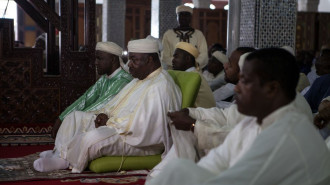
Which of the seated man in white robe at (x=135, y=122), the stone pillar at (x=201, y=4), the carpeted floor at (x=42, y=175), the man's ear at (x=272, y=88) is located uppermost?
the stone pillar at (x=201, y=4)

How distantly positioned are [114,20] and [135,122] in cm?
1065

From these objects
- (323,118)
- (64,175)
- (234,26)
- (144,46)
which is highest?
(234,26)

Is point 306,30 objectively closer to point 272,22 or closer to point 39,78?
point 272,22

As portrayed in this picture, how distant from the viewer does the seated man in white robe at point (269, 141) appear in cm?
213

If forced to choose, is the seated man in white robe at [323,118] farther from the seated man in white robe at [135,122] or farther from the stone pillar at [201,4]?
the stone pillar at [201,4]

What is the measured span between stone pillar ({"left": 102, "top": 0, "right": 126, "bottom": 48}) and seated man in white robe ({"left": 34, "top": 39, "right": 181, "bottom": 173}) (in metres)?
9.98

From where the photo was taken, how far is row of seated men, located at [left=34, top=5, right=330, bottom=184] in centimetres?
217

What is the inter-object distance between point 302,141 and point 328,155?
280 millimetres

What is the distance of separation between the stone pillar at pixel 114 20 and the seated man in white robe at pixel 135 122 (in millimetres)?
9978

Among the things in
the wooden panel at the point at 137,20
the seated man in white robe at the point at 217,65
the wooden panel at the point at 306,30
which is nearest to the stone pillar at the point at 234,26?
the seated man in white robe at the point at 217,65

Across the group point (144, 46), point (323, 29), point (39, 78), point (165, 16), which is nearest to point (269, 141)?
point (144, 46)

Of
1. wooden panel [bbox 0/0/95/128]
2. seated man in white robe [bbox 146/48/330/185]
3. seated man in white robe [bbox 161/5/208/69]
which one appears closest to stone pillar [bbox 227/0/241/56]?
seated man in white robe [bbox 161/5/208/69]

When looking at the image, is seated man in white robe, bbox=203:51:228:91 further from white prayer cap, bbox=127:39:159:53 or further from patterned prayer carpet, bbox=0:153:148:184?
patterned prayer carpet, bbox=0:153:148:184

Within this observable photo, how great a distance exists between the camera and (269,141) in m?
2.13
